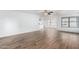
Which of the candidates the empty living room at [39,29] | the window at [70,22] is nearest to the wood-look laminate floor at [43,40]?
the empty living room at [39,29]

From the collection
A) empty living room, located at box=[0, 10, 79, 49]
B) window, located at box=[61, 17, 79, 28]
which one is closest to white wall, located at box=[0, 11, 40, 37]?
empty living room, located at box=[0, 10, 79, 49]

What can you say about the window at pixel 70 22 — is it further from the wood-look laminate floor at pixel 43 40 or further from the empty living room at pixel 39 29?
the wood-look laminate floor at pixel 43 40

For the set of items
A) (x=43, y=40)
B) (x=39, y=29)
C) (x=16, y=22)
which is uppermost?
(x=16, y=22)

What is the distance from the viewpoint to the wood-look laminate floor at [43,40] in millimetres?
1328

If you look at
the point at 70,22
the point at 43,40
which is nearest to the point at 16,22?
the point at 43,40

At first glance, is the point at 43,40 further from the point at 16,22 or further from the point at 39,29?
the point at 16,22

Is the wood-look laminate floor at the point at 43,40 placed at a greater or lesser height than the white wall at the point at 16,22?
lesser

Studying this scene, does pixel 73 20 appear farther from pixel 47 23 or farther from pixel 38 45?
pixel 38 45

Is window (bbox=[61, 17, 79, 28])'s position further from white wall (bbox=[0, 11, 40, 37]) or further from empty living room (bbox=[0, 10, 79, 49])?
white wall (bbox=[0, 11, 40, 37])

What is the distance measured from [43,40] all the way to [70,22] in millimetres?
447

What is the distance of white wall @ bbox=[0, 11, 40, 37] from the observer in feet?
4.40

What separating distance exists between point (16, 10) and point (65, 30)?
735mm

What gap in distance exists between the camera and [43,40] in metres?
1.36
